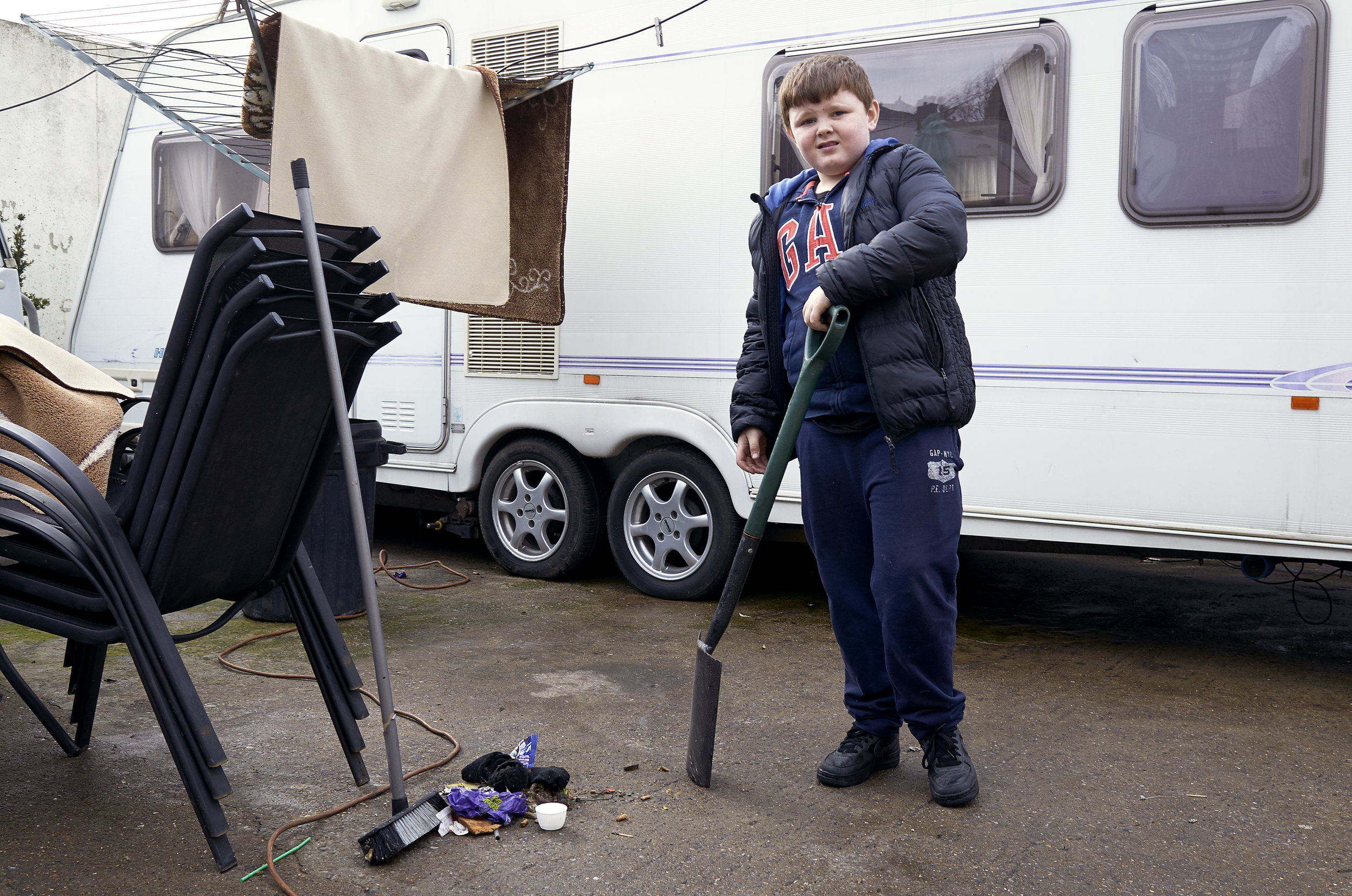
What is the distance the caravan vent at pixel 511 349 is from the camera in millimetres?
5848

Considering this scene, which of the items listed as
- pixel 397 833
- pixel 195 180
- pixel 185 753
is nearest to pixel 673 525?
pixel 397 833

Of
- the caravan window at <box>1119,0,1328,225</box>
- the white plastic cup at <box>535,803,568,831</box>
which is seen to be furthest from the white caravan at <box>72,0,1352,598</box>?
the white plastic cup at <box>535,803,568,831</box>

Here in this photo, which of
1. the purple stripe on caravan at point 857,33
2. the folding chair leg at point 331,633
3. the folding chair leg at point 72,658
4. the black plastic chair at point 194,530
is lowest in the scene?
the folding chair leg at point 72,658

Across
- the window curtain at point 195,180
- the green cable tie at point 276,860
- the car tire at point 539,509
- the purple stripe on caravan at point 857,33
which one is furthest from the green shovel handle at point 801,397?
the window curtain at point 195,180

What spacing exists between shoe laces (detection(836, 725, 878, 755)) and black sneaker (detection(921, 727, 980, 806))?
16 centimetres

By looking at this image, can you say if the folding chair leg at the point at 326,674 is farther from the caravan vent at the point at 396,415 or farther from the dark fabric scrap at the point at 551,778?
the caravan vent at the point at 396,415

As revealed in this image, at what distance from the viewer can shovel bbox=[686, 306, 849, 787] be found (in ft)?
9.54

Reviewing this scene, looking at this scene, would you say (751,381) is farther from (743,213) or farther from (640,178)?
(640,178)

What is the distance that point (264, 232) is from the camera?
2498 millimetres

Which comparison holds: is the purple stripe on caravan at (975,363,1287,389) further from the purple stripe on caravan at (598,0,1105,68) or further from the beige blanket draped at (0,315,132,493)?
the beige blanket draped at (0,315,132,493)

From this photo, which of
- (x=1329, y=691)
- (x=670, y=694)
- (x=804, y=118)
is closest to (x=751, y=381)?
(x=804, y=118)

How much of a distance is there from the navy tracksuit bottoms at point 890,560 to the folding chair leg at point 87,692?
195cm

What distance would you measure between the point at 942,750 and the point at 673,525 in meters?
2.66

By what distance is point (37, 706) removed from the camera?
321 centimetres
